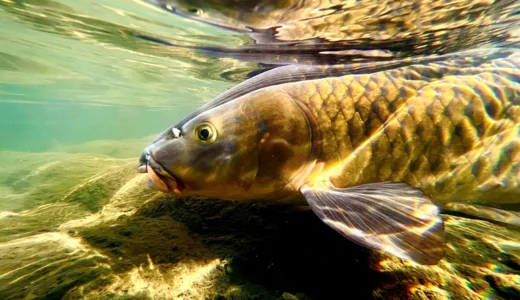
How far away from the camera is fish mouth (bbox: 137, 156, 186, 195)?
249 cm

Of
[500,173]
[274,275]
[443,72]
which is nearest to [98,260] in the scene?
[274,275]

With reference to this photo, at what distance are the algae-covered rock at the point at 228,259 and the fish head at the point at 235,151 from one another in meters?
0.38

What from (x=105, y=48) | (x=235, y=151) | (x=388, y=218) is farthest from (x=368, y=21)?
(x=105, y=48)

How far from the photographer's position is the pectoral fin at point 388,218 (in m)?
1.73

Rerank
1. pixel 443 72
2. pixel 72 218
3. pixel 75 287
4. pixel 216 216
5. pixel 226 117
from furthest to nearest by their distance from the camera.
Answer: pixel 443 72, pixel 72 218, pixel 216 216, pixel 226 117, pixel 75 287

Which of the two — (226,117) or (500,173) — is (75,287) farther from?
(500,173)

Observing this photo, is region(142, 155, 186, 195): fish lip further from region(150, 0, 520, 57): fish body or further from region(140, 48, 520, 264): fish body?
region(150, 0, 520, 57): fish body

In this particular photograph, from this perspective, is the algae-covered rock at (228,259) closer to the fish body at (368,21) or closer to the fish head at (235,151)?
the fish head at (235,151)

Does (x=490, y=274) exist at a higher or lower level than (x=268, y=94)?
lower

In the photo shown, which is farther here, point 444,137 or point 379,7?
point 379,7

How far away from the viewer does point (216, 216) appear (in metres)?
2.87

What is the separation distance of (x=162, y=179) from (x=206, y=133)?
546 millimetres

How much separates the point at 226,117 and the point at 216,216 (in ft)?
3.20

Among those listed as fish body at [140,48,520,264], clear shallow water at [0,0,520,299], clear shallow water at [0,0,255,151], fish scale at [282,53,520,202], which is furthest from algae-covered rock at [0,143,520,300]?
clear shallow water at [0,0,255,151]
